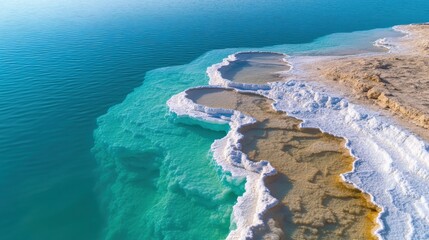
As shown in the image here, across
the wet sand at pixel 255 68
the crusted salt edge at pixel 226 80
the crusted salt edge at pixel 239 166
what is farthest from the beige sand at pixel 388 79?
the crusted salt edge at pixel 239 166

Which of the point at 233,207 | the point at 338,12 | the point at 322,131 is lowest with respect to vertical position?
the point at 233,207

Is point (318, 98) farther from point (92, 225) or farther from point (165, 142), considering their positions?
point (92, 225)

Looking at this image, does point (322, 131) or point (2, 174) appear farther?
point (322, 131)

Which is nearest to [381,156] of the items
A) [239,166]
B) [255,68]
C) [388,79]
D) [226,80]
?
[239,166]

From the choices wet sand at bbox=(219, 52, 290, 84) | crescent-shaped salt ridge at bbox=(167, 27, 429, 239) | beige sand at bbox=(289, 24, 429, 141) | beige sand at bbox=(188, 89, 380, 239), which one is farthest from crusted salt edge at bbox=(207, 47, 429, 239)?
wet sand at bbox=(219, 52, 290, 84)

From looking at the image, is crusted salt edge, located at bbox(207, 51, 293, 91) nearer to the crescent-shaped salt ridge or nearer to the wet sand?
the crescent-shaped salt ridge

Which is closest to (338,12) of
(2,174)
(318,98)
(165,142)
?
(318,98)

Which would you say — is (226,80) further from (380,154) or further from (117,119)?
(380,154)
